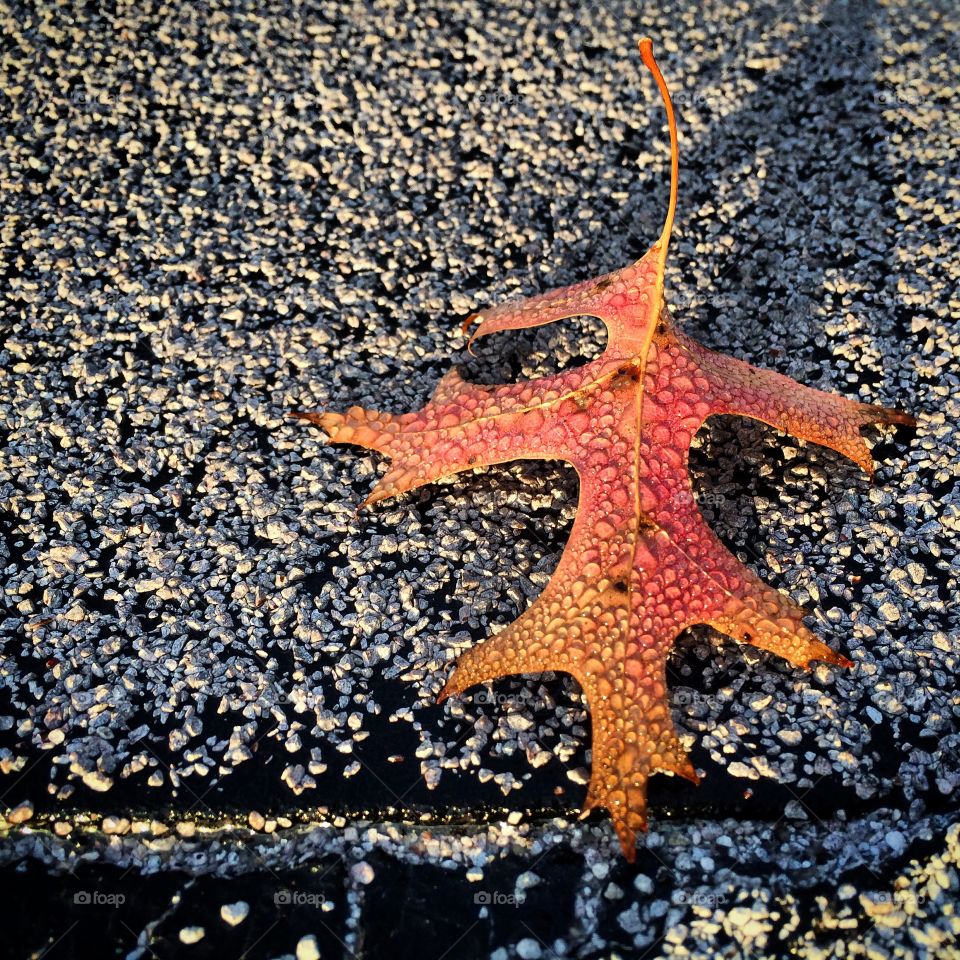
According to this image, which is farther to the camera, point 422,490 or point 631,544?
point 422,490

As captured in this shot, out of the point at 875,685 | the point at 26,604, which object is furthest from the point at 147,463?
the point at 875,685

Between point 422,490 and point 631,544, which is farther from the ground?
point 631,544

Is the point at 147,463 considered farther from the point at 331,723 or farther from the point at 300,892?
the point at 300,892
